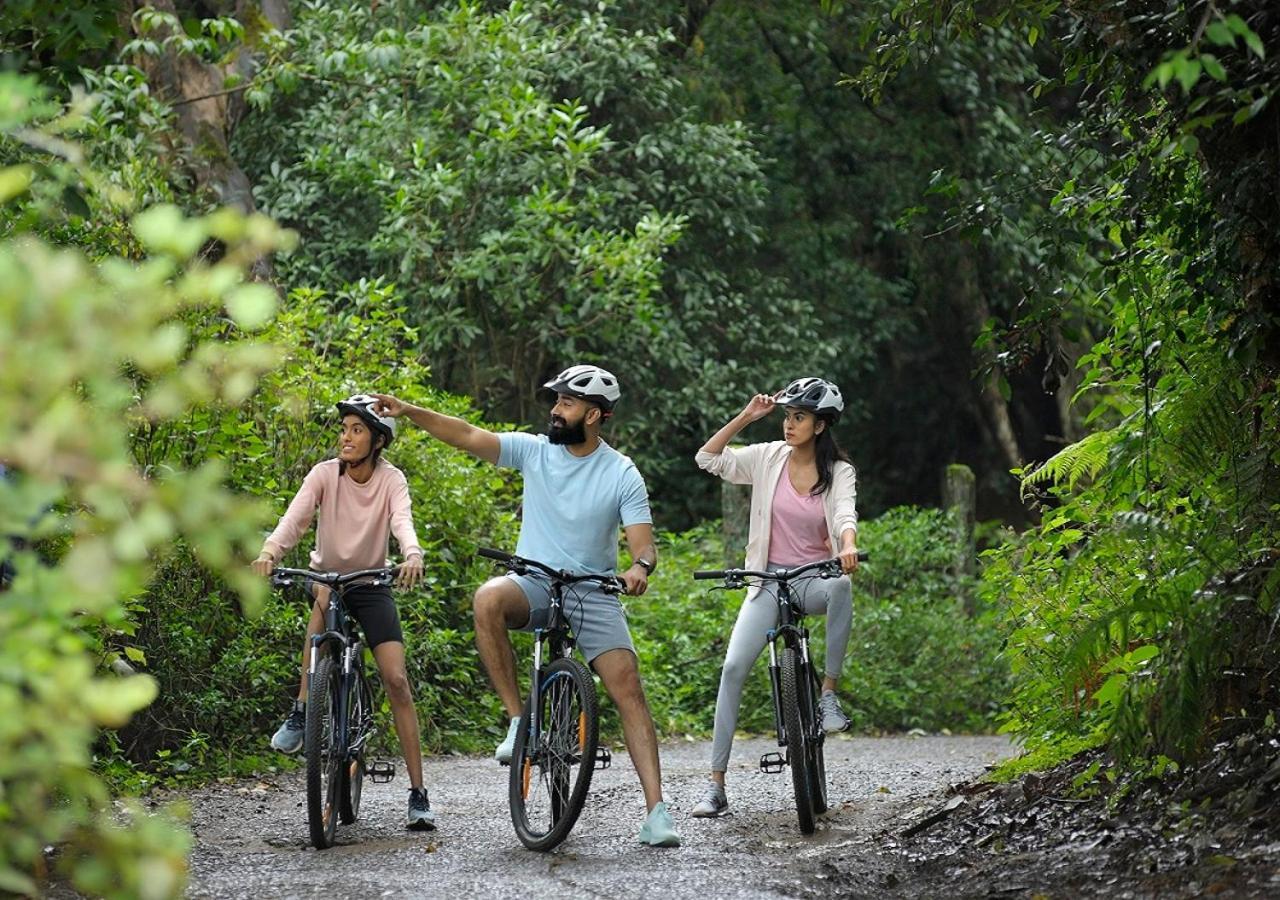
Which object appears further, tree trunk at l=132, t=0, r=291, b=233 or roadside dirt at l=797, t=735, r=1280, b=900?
tree trunk at l=132, t=0, r=291, b=233

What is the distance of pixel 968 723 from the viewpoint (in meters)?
16.9

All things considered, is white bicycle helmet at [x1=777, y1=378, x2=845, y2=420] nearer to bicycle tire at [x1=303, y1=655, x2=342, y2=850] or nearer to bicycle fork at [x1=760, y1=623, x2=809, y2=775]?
bicycle fork at [x1=760, y1=623, x2=809, y2=775]

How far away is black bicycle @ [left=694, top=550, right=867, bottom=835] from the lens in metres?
8.89

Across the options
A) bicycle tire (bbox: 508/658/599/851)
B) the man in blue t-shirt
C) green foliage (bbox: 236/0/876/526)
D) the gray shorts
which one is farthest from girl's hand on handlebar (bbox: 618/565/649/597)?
green foliage (bbox: 236/0/876/526)

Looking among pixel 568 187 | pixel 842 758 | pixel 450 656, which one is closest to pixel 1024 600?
pixel 842 758

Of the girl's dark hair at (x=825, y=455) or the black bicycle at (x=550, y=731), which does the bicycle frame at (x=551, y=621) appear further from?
the girl's dark hair at (x=825, y=455)

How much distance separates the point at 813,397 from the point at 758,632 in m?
1.24

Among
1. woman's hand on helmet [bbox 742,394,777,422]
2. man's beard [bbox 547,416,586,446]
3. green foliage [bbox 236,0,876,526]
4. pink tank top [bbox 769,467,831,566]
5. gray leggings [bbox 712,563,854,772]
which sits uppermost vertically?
green foliage [bbox 236,0,876,526]

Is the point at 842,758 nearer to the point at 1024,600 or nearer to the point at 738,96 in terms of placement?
the point at 1024,600

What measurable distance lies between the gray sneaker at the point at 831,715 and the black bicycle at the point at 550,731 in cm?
151

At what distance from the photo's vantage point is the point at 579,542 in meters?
8.39

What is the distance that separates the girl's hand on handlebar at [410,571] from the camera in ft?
26.9

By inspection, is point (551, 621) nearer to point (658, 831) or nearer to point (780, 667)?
point (658, 831)

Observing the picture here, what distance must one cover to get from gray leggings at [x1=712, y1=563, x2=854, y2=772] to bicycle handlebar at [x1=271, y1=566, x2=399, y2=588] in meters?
1.85
